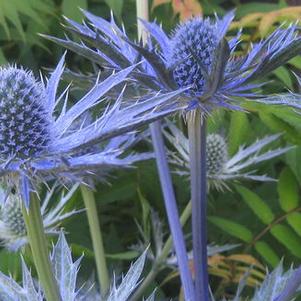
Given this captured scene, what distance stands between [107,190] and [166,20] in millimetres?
397

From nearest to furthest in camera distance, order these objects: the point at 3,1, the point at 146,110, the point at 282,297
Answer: the point at 146,110 → the point at 282,297 → the point at 3,1

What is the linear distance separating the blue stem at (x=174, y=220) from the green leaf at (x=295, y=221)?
23cm

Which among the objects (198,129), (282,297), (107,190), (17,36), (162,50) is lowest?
(282,297)

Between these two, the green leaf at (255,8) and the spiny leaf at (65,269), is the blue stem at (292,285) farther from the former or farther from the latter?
the green leaf at (255,8)

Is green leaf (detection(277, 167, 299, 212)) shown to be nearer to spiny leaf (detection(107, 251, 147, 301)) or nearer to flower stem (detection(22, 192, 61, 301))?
spiny leaf (detection(107, 251, 147, 301))

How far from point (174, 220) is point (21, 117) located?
0.96ft

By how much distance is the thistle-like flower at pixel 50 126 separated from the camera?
70cm

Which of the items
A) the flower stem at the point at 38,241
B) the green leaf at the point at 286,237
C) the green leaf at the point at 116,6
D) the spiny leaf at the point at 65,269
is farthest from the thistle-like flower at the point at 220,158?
the flower stem at the point at 38,241

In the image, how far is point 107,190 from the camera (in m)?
1.42

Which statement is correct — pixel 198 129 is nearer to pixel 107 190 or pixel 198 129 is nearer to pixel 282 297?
pixel 282 297

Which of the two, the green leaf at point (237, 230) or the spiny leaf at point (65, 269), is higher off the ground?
the spiny leaf at point (65, 269)

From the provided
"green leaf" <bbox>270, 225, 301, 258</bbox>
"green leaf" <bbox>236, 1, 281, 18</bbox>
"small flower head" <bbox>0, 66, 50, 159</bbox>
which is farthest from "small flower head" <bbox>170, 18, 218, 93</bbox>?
"green leaf" <bbox>236, 1, 281, 18</bbox>

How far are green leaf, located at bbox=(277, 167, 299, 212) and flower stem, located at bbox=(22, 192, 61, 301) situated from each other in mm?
562

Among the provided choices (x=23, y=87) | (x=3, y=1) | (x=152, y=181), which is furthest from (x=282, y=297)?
(x=3, y=1)
